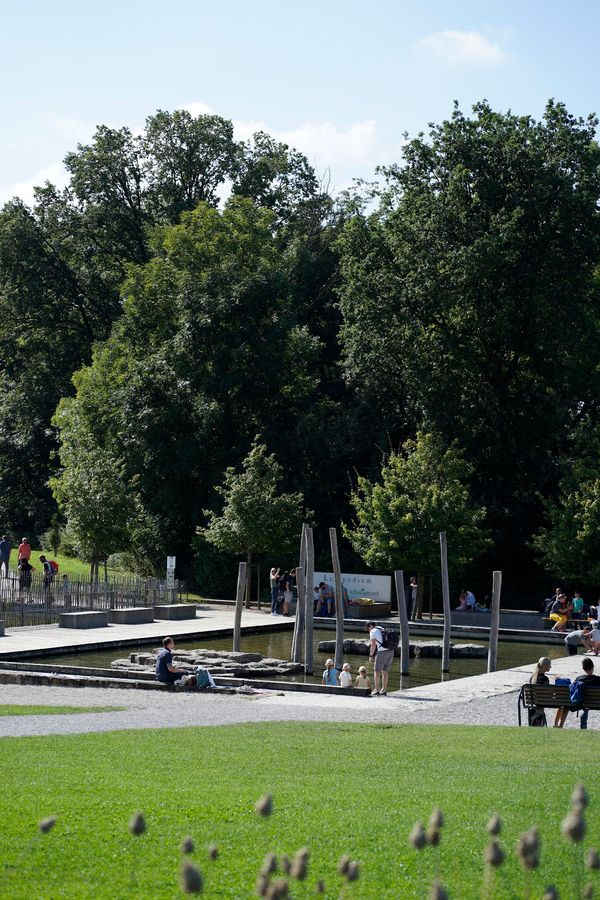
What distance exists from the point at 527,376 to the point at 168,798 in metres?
44.6

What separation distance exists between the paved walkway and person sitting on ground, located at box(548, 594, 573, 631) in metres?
11.1

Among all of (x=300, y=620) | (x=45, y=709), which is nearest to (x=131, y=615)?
(x=300, y=620)

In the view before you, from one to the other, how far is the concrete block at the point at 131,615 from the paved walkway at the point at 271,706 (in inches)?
395

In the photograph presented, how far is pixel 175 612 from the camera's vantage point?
41.1 metres

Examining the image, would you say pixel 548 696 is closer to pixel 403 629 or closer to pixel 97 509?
pixel 403 629

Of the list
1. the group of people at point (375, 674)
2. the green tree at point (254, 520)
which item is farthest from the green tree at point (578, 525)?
the group of people at point (375, 674)

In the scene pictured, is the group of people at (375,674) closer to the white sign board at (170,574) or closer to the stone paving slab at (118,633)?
the stone paving slab at (118,633)

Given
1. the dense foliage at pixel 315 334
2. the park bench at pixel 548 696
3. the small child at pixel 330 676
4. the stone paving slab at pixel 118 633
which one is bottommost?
the stone paving slab at pixel 118 633

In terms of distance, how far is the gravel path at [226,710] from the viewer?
682 inches

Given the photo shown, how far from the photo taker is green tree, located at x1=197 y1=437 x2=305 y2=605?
47406 mm

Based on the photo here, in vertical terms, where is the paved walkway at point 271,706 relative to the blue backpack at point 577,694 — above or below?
below

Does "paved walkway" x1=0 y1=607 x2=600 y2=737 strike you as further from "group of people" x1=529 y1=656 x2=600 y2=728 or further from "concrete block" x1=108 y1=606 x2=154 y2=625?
"concrete block" x1=108 y1=606 x2=154 y2=625

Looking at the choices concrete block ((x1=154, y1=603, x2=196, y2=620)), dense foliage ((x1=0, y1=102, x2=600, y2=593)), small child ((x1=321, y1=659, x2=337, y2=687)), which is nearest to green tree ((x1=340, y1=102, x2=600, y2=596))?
dense foliage ((x1=0, y1=102, x2=600, y2=593))

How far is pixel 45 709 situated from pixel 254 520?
28.5 metres
